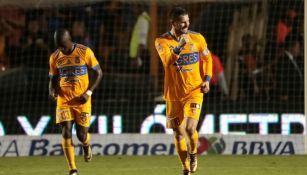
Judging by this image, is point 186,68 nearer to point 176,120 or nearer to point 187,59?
point 187,59

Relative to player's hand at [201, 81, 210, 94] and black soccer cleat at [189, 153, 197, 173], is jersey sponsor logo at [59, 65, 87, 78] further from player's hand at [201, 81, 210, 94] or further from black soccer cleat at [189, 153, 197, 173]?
black soccer cleat at [189, 153, 197, 173]

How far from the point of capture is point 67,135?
11664 millimetres

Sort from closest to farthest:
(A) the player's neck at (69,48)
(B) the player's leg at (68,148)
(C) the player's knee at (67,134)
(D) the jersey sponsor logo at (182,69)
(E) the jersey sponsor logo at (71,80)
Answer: (D) the jersey sponsor logo at (182,69), (B) the player's leg at (68,148), (C) the player's knee at (67,134), (A) the player's neck at (69,48), (E) the jersey sponsor logo at (71,80)

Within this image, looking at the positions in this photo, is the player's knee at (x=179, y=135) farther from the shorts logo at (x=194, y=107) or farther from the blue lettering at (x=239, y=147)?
the blue lettering at (x=239, y=147)

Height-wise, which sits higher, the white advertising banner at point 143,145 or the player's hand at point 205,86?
the player's hand at point 205,86

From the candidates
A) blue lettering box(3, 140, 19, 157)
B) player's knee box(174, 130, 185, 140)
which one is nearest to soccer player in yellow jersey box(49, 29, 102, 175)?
player's knee box(174, 130, 185, 140)

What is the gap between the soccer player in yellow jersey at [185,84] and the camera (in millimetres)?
11078

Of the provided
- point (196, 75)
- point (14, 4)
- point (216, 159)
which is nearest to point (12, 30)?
Result: point (14, 4)

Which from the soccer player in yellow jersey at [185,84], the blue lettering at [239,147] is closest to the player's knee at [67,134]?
the soccer player in yellow jersey at [185,84]

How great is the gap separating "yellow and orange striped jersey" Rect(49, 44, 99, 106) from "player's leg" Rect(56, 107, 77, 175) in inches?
5.4

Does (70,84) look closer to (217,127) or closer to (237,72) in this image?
(217,127)

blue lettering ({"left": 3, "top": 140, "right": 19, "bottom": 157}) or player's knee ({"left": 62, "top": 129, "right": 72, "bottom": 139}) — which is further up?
player's knee ({"left": 62, "top": 129, "right": 72, "bottom": 139})

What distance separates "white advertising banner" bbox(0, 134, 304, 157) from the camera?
15.6m

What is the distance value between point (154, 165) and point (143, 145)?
2161mm
